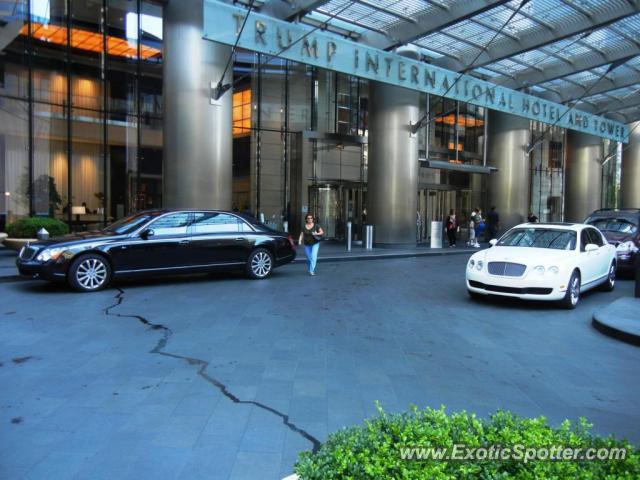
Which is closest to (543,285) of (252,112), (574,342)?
(574,342)

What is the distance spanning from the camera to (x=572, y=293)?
9.38 metres

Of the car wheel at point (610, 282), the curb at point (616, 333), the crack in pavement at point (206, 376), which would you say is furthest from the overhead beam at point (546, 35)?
the crack in pavement at point (206, 376)

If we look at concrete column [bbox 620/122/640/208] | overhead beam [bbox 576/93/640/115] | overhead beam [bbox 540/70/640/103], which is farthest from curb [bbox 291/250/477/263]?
concrete column [bbox 620/122/640/208]

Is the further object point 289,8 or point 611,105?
point 611,105

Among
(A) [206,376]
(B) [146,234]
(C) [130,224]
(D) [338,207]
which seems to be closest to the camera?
(A) [206,376]

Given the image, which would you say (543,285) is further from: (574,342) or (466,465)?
(466,465)

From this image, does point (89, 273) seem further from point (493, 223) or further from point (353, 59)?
point (493, 223)

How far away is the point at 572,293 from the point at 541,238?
1432 mm

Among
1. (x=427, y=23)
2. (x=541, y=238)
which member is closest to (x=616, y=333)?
(x=541, y=238)

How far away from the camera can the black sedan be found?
32.0ft

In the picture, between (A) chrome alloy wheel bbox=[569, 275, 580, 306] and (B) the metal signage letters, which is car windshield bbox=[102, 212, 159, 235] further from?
(A) chrome alloy wheel bbox=[569, 275, 580, 306]

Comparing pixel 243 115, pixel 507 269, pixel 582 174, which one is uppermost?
pixel 243 115

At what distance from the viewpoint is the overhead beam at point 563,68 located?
20328mm

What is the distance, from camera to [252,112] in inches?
935
